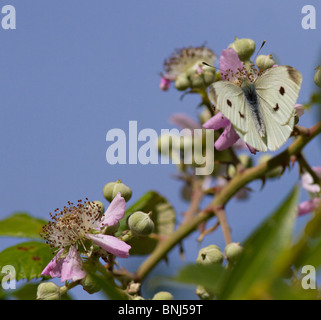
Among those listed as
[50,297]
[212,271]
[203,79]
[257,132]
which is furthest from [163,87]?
[212,271]

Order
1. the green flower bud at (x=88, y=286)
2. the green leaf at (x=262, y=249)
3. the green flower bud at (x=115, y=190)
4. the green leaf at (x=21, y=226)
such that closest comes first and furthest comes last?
the green leaf at (x=262, y=249)
the green flower bud at (x=88, y=286)
the green flower bud at (x=115, y=190)
the green leaf at (x=21, y=226)

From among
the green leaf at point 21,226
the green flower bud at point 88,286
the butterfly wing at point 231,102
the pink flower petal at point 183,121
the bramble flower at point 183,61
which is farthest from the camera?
the pink flower petal at point 183,121

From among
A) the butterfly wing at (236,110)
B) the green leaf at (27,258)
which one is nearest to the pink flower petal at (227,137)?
the butterfly wing at (236,110)

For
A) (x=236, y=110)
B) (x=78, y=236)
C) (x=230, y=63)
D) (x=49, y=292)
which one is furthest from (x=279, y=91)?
(x=49, y=292)

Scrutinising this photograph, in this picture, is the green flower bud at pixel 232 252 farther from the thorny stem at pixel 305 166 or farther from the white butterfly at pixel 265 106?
the thorny stem at pixel 305 166

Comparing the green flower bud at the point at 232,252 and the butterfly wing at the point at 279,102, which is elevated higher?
the butterfly wing at the point at 279,102

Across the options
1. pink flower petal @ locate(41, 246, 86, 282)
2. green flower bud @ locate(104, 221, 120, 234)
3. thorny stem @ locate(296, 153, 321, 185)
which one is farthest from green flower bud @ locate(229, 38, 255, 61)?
pink flower petal @ locate(41, 246, 86, 282)

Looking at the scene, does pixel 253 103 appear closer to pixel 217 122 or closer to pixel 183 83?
pixel 217 122
